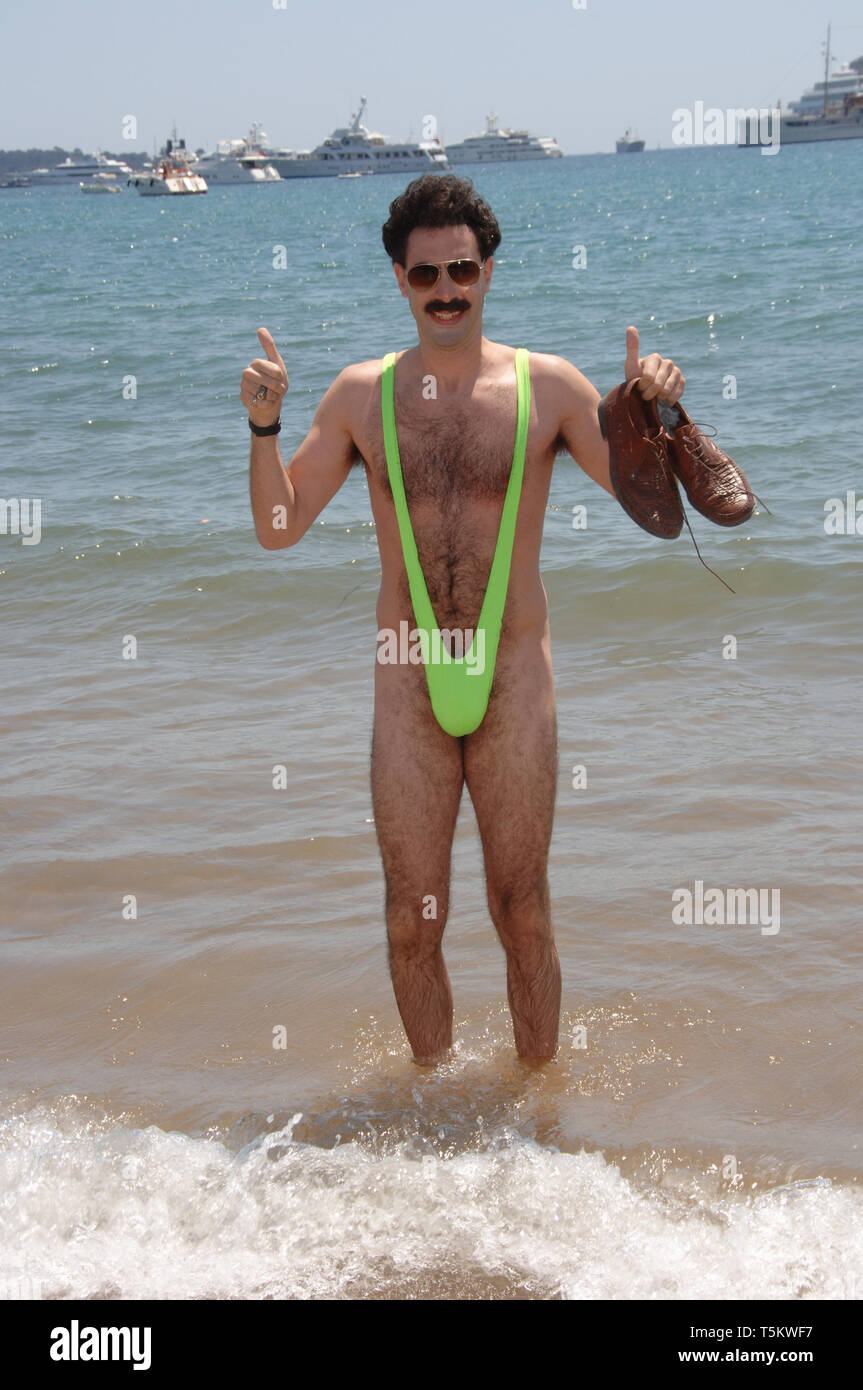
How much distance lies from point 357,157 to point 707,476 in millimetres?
128398

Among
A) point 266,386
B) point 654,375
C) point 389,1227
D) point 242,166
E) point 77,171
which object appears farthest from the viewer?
point 77,171

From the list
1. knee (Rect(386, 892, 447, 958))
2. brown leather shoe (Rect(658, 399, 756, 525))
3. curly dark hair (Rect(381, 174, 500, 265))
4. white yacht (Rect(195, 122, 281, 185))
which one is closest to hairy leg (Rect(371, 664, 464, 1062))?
knee (Rect(386, 892, 447, 958))

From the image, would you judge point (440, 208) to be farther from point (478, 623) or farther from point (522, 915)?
point (522, 915)

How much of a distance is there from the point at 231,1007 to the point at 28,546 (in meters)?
6.30

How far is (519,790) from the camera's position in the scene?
334 centimetres

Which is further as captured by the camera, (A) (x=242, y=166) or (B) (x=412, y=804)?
(A) (x=242, y=166)

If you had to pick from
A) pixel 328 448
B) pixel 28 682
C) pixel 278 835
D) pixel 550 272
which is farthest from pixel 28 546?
pixel 550 272

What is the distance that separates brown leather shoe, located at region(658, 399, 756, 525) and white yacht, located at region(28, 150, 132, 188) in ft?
481

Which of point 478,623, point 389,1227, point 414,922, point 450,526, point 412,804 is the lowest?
point 389,1227

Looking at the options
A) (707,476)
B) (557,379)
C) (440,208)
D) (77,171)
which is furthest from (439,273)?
(77,171)

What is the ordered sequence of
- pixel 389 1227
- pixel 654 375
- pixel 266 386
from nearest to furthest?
pixel 654 375 < pixel 389 1227 < pixel 266 386
